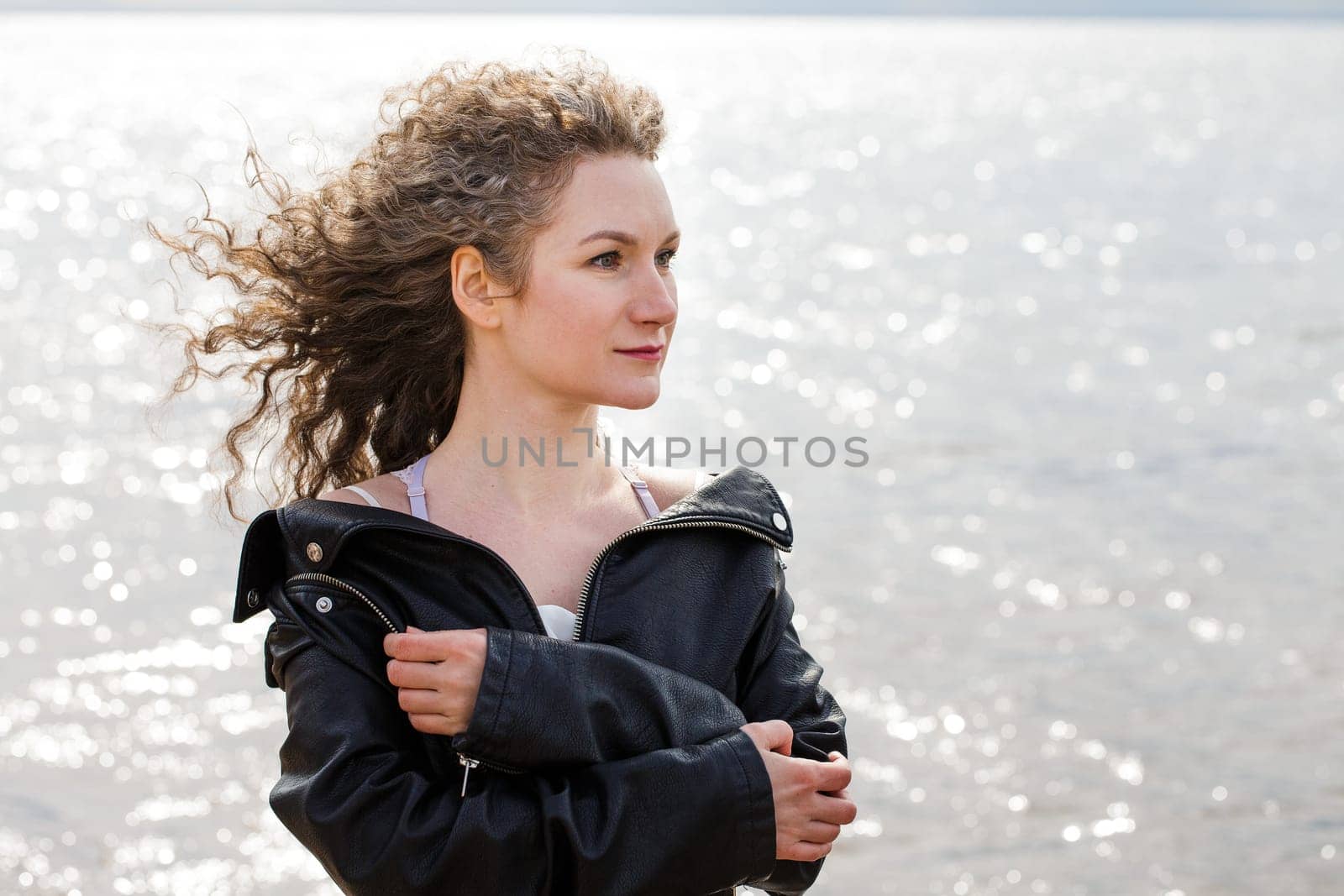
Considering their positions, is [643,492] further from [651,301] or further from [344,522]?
[344,522]

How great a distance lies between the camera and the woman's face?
2.39 m

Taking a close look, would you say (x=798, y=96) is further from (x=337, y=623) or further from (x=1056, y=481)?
(x=337, y=623)

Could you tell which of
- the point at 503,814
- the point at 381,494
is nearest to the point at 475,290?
the point at 381,494

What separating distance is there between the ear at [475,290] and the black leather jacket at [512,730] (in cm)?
39

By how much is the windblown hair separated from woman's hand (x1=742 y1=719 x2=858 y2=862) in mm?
799

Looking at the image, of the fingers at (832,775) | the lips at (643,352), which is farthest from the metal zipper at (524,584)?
the fingers at (832,775)

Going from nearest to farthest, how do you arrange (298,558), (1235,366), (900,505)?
(298,558), (900,505), (1235,366)

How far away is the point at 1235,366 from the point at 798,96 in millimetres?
60906

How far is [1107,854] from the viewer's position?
5383 millimetres

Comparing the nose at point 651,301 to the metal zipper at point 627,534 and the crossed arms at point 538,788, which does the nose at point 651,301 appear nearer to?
the metal zipper at point 627,534

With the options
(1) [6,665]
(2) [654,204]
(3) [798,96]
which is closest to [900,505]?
(1) [6,665]

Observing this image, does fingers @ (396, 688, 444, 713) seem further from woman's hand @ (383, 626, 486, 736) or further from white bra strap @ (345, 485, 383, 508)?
white bra strap @ (345, 485, 383, 508)

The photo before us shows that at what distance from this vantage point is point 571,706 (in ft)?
7.09

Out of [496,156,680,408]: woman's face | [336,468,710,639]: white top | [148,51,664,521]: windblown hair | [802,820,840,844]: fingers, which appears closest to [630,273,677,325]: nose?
[496,156,680,408]: woman's face
